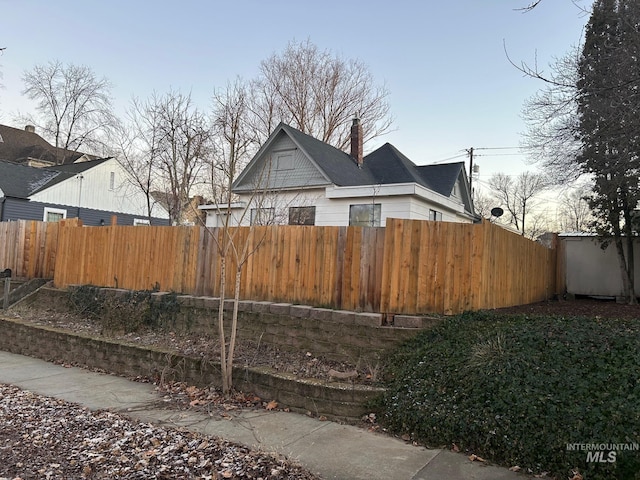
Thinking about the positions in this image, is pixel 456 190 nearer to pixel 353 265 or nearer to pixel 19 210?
pixel 353 265

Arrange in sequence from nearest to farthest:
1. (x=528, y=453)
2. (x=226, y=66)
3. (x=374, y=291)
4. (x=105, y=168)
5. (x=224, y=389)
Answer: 1. (x=528, y=453)
2. (x=224, y=389)
3. (x=374, y=291)
4. (x=226, y=66)
5. (x=105, y=168)

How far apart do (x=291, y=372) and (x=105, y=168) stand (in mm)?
20105

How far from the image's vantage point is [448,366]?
4516mm

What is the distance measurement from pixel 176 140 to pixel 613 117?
14199 mm

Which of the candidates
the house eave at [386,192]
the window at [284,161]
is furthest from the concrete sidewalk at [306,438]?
the window at [284,161]

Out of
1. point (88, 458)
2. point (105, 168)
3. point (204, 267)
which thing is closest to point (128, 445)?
point (88, 458)

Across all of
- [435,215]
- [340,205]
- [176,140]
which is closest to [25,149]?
[176,140]

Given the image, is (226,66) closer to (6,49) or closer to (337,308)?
(6,49)

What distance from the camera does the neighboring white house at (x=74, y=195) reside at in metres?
18.3

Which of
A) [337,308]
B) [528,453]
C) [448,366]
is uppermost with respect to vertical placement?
[337,308]

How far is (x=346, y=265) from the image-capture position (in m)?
6.16

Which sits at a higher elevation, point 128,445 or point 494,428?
point 494,428

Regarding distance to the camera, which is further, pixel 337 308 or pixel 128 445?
pixel 337 308

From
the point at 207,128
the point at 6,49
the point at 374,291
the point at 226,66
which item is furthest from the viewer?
the point at 207,128
